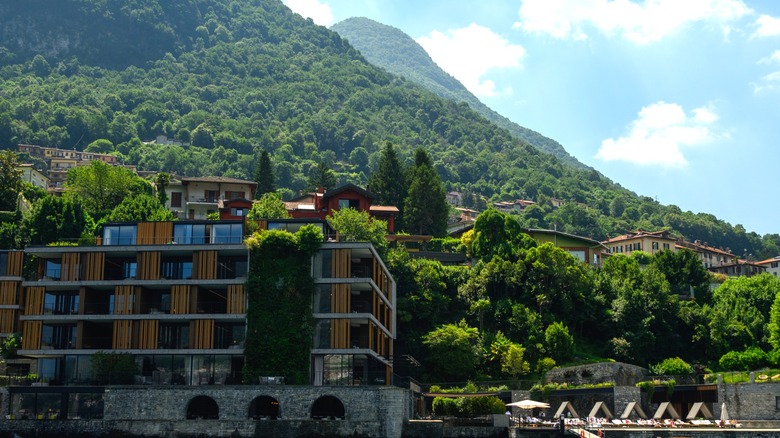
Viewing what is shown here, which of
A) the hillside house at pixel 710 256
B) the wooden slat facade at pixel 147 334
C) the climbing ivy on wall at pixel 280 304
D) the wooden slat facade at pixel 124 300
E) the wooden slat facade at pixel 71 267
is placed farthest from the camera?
the hillside house at pixel 710 256

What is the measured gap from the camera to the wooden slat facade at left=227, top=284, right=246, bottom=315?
2512 inches

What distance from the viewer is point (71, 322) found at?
66.4 meters

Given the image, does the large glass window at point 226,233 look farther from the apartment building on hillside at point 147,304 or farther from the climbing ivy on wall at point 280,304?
the climbing ivy on wall at point 280,304

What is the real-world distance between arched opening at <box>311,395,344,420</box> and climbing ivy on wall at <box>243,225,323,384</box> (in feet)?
5.58

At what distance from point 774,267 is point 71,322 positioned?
132m

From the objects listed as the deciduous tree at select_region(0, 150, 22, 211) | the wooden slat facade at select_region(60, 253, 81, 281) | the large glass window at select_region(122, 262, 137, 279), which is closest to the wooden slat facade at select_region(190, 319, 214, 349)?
the large glass window at select_region(122, 262, 137, 279)

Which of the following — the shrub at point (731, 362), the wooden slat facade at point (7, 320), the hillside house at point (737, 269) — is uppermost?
the hillside house at point (737, 269)

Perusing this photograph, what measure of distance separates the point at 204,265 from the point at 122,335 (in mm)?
7289

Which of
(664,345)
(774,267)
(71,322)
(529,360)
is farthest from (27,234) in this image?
(774,267)

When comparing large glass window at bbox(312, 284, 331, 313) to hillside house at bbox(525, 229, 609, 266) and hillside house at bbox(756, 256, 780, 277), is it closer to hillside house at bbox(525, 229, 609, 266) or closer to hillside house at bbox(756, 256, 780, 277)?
hillside house at bbox(525, 229, 609, 266)

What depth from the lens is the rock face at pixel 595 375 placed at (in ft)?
254

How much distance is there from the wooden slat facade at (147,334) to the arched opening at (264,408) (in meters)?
8.46

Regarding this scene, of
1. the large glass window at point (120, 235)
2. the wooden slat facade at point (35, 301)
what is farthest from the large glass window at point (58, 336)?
the large glass window at point (120, 235)

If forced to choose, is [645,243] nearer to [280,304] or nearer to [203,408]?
[280,304]
